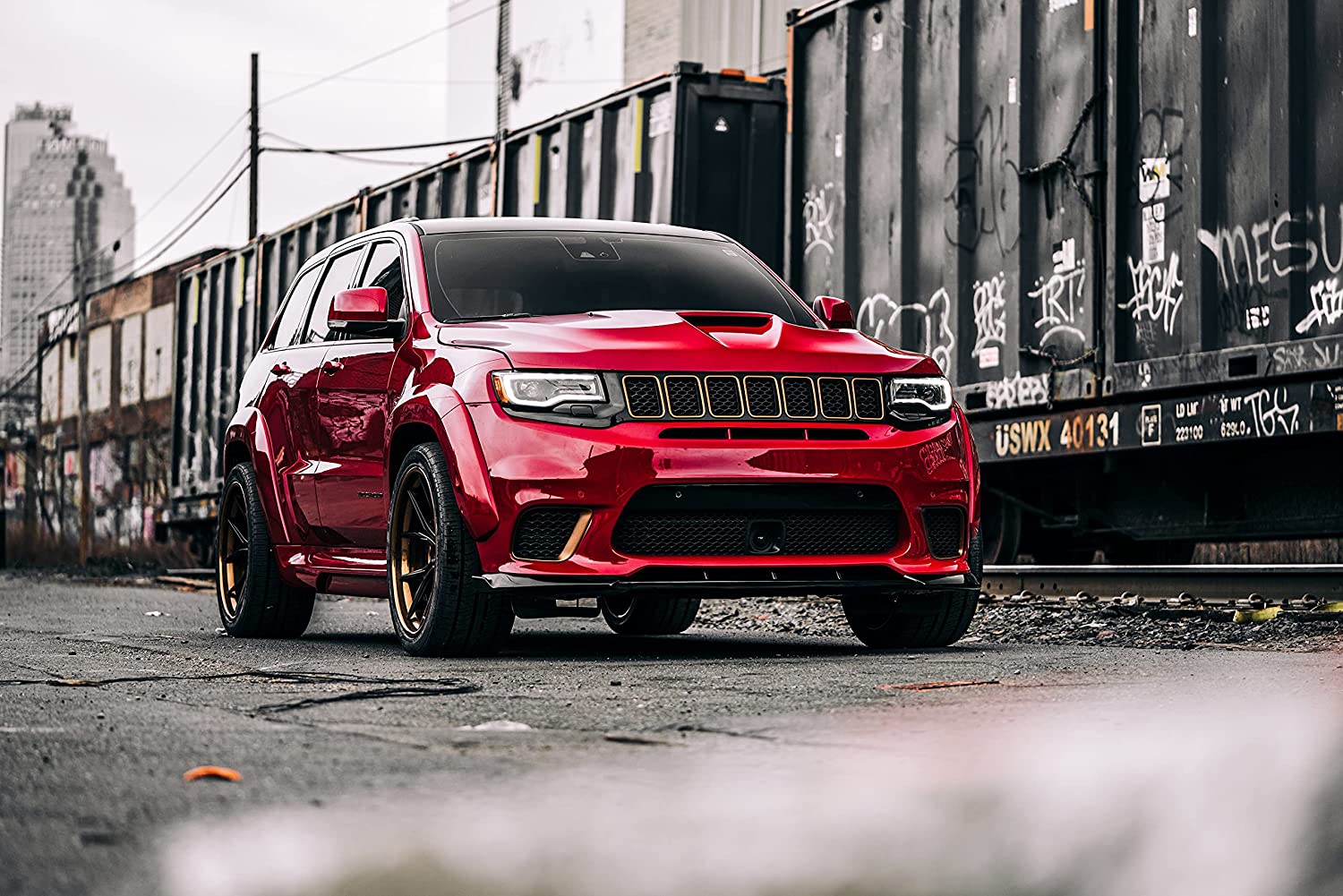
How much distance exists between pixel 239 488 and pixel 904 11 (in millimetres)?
5332

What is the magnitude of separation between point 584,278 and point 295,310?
194cm

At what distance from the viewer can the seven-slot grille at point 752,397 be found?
21.9ft

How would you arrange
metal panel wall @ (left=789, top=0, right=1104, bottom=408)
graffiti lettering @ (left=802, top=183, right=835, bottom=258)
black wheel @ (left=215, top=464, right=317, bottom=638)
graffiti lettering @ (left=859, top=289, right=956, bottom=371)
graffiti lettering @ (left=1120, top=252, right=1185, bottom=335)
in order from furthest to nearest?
graffiti lettering @ (left=802, top=183, right=835, bottom=258)
graffiti lettering @ (left=859, top=289, right=956, bottom=371)
metal panel wall @ (left=789, top=0, right=1104, bottom=408)
graffiti lettering @ (left=1120, top=252, right=1185, bottom=335)
black wheel @ (left=215, top=464, right=317, bottom=638)

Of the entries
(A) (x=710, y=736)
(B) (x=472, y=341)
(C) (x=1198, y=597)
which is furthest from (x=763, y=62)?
(A) (x=710, y=736)

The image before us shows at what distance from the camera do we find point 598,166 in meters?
15.7

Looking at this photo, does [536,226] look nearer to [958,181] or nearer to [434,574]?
[434,574]

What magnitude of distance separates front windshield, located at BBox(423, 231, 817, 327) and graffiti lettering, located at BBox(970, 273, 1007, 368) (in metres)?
3.58

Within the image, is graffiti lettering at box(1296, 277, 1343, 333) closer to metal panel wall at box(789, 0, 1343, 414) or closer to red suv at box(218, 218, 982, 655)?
metal panel wall at box(789, 0, 1343, 414)

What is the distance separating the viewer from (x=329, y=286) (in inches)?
349

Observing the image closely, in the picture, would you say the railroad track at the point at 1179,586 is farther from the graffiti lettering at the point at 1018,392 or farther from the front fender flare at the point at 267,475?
the front fender flare at the point at 267,475

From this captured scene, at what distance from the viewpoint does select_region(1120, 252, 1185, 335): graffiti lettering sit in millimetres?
10180

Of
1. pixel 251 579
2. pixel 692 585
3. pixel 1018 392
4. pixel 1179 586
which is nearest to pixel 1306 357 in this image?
pixel 1179 586

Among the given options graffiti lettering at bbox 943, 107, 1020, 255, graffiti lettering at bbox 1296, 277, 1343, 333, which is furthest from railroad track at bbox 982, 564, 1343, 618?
graffiti lettering at bbox 943, 107, 1020, 255

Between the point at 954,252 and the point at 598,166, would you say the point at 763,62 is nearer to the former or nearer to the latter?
the point at 598,166
